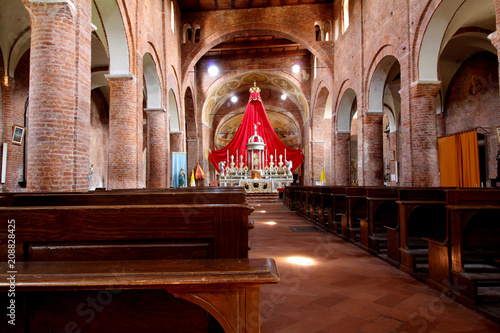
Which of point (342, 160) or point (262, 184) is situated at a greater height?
point (342, 160)

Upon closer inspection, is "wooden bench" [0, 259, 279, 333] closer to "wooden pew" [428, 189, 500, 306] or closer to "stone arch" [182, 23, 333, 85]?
"wooden pew" [428, 189, 500, 306]

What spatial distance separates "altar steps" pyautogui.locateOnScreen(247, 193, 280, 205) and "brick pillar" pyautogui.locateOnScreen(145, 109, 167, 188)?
5399 mm

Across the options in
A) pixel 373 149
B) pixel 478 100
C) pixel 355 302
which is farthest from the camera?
pixel 478 100

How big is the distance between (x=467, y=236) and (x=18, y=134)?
1138cm

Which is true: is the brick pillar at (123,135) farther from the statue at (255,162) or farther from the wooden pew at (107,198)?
the statue at (255,162)

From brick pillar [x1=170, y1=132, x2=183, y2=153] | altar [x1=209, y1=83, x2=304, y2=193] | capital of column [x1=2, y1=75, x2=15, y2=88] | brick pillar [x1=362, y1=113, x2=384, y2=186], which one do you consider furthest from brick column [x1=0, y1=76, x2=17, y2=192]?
brick pillar [x1=362, y1=113, x2=384, y2=186]

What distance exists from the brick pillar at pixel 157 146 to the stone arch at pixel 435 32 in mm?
7950

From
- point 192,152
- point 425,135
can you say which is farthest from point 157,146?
point 425,135

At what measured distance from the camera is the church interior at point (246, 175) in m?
1.32

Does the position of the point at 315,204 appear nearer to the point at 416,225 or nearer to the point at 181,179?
the point at 416,225

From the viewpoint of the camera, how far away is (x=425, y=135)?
7.64 metres

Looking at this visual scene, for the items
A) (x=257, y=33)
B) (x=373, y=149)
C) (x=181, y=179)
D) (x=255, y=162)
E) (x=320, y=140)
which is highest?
(x=257, y=33)

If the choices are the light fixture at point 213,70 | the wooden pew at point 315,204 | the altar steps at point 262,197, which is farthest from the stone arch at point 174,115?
the wooden pew at point 315,204

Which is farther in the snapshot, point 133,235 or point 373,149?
point 373,149
